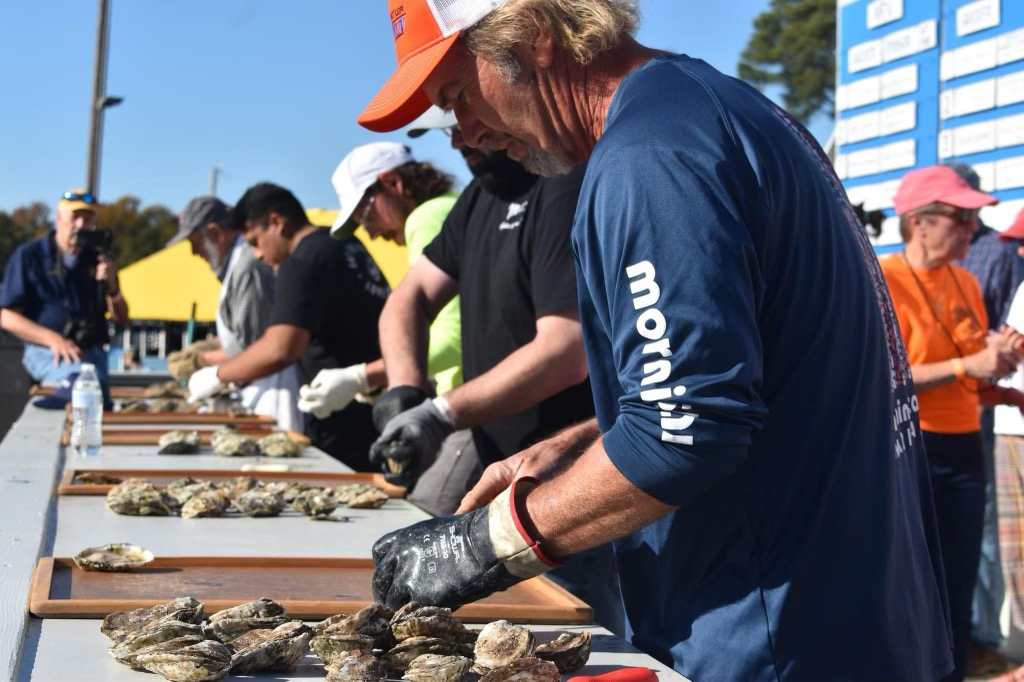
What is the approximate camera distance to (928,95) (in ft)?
17.3

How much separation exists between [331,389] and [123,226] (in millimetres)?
69181

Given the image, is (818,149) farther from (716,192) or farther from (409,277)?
(409,277)

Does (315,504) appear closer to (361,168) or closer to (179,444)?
(179,444)

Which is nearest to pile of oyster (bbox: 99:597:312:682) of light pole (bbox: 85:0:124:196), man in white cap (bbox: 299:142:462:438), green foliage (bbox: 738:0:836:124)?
man in white cap (bbox: 299:142:462:438)

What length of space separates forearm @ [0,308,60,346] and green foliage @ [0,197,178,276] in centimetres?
6007

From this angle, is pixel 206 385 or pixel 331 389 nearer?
pixel 331 389

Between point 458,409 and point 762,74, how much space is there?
32.9m

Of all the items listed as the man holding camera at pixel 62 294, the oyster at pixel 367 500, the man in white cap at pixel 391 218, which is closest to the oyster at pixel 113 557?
the oyster at pixel 367 500

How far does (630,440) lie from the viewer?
4.39 ft

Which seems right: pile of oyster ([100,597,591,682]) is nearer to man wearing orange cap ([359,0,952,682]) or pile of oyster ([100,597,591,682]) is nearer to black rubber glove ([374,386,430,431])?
man wearing orange cap ([359,0,952,682])

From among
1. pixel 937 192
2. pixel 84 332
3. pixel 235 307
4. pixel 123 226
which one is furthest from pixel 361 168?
pixel 123 226

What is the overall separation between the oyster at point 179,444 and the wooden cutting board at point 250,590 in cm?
168

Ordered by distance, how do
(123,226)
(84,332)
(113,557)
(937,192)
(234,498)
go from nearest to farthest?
(113,557) < (234,498) < (937,192) < (84,332) < (123,226)

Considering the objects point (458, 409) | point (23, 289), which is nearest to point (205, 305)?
point (23, 289)
